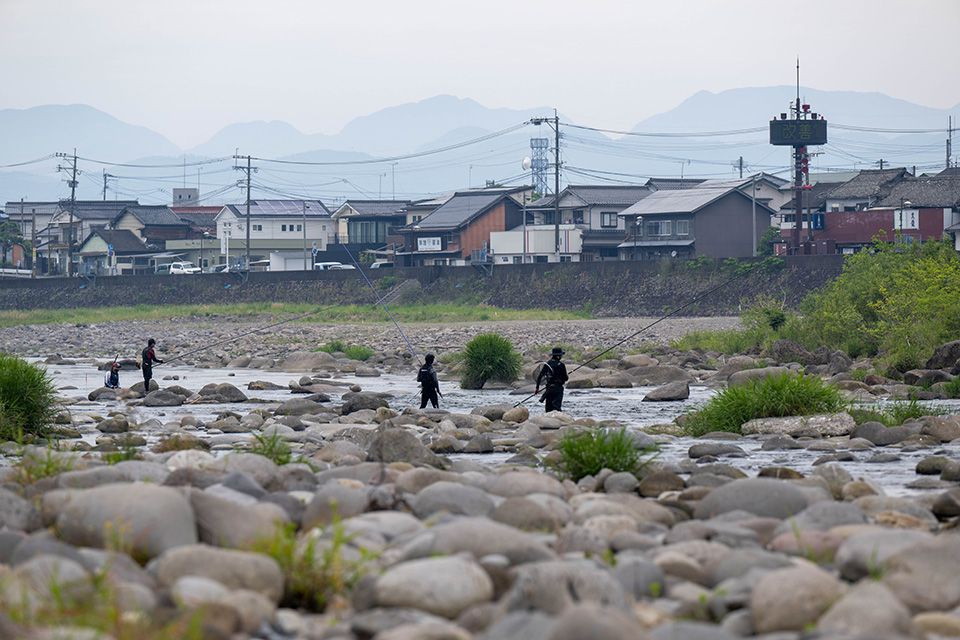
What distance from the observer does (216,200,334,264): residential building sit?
65000 mm

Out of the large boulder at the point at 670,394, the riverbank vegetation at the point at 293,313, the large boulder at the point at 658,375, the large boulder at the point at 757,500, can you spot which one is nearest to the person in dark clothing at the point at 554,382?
the large boulder at the point at 670,394

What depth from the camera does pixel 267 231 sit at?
214ft

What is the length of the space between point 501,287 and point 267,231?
83.7ft

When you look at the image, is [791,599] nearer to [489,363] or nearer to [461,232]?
[489,363]

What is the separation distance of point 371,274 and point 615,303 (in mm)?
14008

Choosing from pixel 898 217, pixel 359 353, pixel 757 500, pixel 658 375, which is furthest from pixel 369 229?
pixel 757 500

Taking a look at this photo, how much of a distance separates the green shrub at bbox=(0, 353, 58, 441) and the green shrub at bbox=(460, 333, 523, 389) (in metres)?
9.57

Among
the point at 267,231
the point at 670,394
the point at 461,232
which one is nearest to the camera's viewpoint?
the point at 670,394

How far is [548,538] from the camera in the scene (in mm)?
5410

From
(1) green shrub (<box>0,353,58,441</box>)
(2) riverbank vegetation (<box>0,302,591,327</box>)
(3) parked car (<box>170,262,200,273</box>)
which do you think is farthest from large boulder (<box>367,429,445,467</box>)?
(3) parked car (<box>170,262,200,273</box>)

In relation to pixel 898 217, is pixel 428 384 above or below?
below

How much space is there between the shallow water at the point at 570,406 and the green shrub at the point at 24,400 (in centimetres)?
260

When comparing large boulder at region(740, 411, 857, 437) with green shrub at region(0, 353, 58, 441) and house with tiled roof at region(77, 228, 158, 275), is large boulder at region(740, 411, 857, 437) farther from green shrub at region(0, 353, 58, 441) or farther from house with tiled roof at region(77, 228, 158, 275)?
house with tiled roof at region(77, 228, 158, 275)

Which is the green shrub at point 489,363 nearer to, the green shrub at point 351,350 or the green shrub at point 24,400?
the green shrub at point 351,350
